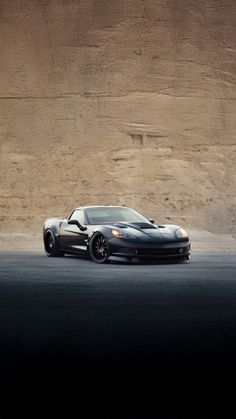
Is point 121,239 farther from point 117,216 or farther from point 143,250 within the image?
point 117,216

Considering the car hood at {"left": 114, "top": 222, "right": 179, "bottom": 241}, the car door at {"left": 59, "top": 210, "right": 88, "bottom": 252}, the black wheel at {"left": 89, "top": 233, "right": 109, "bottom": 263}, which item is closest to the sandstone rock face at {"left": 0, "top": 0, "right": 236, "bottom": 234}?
the car door at {"left": 59, "top": 210, "right": 88, "bottom": 252}

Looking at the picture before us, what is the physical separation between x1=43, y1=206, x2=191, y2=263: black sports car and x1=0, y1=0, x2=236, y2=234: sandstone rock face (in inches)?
924

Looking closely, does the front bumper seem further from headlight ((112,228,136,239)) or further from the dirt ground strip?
the dirt ground strip

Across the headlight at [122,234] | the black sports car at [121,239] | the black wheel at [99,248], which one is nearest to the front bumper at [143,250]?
the black sports car at [121,239]

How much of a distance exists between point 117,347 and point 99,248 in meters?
11.5

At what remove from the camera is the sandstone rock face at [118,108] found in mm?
46469

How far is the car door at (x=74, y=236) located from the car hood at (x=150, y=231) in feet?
3.50

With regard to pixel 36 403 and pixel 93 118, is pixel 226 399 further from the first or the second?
pixel 93 118

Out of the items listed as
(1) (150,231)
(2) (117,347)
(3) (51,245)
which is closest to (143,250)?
(1) (150,231)

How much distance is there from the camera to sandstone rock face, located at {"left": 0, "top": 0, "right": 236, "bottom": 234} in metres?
46.5

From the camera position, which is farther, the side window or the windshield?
the windshield

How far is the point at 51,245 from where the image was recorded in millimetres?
21938

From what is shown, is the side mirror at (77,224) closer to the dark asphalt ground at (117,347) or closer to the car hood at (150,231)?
the car hood at (150,231)

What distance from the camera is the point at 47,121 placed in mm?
48469
